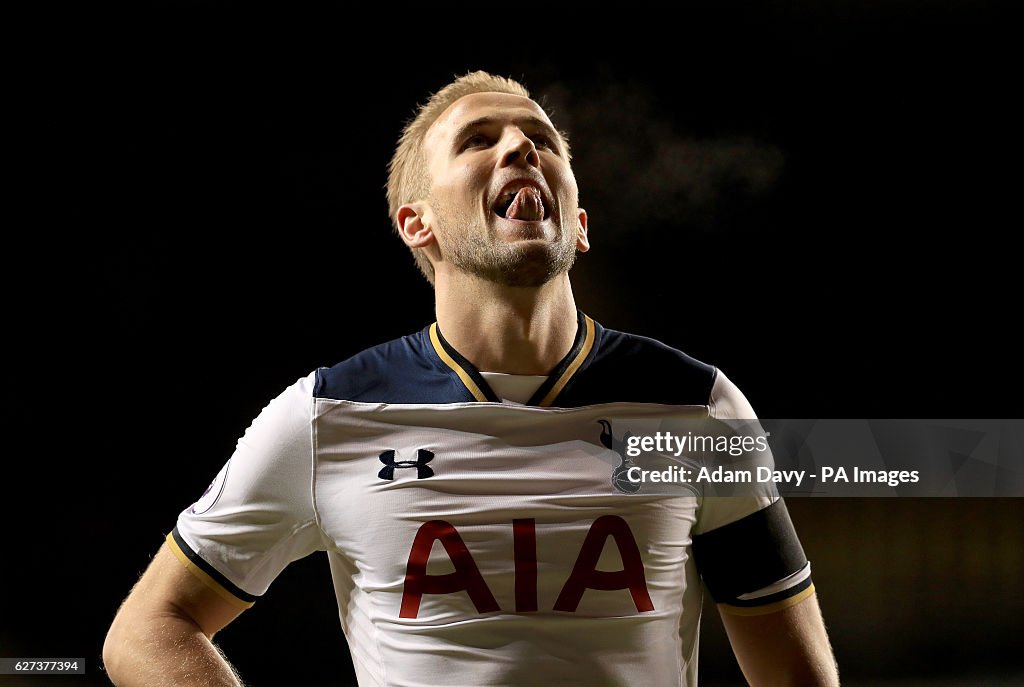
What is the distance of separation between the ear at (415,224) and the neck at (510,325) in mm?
72

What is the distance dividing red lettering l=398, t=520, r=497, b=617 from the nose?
0.39 m

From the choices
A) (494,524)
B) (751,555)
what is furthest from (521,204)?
(751,555)

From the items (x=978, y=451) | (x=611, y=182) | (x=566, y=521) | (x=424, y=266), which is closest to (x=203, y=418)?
(x=424, y=266)

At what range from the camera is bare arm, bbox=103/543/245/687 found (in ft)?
2.89

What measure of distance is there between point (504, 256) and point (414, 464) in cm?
23

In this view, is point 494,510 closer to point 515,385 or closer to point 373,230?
point 515,385

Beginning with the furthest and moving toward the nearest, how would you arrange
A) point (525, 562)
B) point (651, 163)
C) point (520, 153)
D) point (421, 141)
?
point (651, 163) < point (421, 141) < point (520, 153) < point (525, 562)

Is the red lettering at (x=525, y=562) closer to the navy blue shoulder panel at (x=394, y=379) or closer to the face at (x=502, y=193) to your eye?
the navy blue shoulder panel at (x=394, y=379)

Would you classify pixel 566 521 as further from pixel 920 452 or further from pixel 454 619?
pixel 920 452

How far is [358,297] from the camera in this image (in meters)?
1.71

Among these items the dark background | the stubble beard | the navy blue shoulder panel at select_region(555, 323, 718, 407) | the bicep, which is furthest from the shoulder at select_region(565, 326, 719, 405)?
the dark background

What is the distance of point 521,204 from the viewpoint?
3.11 feet

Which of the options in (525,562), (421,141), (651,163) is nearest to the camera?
(525,562)

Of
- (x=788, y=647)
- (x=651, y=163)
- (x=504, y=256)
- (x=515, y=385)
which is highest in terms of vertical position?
(x=651, y=163)
